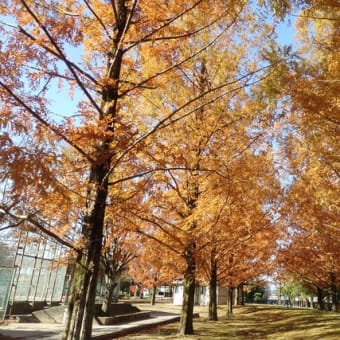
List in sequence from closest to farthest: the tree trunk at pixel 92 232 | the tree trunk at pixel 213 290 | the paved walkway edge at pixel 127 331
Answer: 1. the tree trunk at pixel 92 232
2. the paved walkway edge at pixel 127 331
3. the tree trunk at pixel 213 290

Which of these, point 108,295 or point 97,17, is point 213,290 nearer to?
point 108,295

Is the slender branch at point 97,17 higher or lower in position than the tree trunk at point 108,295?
higher

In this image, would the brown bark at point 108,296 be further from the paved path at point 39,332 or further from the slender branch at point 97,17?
the slender branch at point 97,17

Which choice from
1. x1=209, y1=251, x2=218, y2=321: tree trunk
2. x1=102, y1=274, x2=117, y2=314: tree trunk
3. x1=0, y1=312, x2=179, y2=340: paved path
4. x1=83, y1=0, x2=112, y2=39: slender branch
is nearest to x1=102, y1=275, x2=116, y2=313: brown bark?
x1=102, y1=274, x2=117, y2=314: tree trunk

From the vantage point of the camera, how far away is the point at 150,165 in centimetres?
654

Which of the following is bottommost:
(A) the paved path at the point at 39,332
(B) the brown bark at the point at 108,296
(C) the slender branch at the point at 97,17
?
(A) the paved path at the point at 39,332

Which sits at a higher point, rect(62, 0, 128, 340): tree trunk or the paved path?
rect(62, 0, 128, 340): tree trunk

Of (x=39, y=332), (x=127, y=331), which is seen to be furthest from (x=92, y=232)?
(x=127, y=331)

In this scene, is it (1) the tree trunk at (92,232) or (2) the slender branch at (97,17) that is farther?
(2) the slender branch at (97,17)

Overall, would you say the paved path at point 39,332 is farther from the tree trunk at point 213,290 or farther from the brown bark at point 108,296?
the tree trunk at point 213,290

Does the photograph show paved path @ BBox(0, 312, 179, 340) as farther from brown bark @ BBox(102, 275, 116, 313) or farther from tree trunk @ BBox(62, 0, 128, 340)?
tree trunk @ BBox(62, 0, 128, 340)

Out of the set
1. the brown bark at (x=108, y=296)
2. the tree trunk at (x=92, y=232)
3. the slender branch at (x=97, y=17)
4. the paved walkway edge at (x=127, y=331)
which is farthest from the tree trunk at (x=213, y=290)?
the slender branch at (x=97, y=17)

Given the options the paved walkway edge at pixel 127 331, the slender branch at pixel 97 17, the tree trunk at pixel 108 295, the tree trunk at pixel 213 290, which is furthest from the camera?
the tree trunk at pixel 108 295

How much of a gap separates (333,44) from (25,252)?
16.0 m
